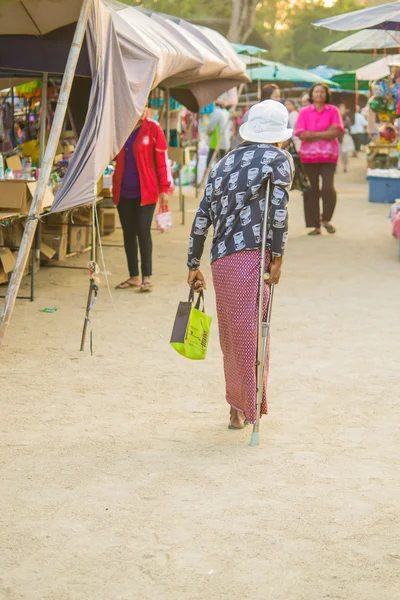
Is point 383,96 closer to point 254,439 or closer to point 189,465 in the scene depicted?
point 254,439

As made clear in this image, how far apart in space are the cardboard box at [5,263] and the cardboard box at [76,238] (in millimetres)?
1686

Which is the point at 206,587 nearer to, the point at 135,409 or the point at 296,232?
the point at 135,409

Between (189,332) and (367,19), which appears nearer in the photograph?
(189,332)

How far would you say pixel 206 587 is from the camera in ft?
11.6

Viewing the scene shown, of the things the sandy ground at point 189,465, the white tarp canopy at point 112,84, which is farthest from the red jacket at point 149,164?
the sandy ground at point 189,465

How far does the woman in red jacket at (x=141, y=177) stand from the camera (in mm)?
8648

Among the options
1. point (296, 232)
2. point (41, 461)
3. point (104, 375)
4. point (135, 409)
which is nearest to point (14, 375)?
point (104, 375)

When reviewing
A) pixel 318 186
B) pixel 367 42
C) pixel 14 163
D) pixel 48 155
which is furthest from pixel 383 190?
pixel 48 155

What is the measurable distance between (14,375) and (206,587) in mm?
3116

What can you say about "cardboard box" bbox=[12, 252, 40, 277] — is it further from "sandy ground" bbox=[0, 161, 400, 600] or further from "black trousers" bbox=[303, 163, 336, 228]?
"black trousers" bbox=[303, 163, 336, 228]

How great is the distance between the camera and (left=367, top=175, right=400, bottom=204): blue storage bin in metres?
17.2

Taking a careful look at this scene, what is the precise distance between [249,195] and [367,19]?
279 inches

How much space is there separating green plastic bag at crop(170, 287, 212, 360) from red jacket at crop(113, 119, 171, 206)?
3.55 m

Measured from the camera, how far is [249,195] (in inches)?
195
